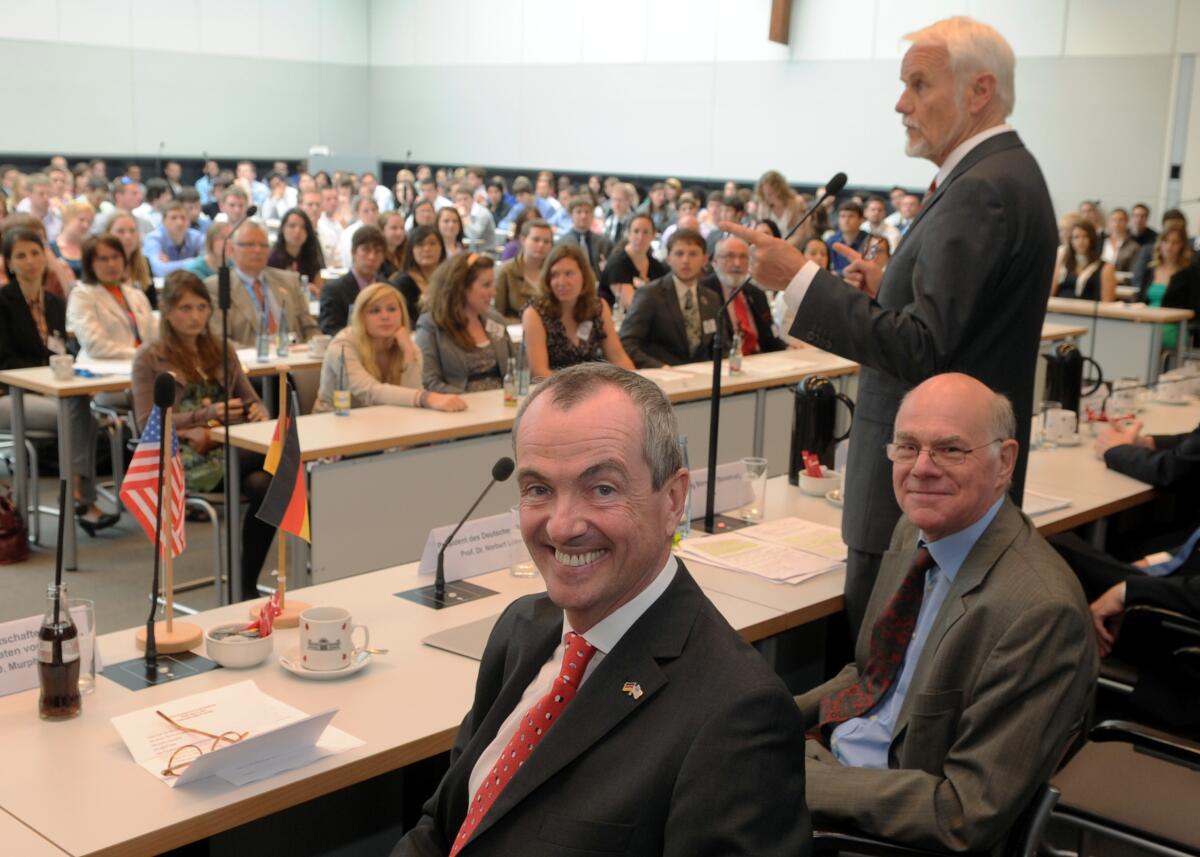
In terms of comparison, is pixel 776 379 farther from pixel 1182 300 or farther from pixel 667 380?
pixel 1182 300

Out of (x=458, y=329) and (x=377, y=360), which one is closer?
(x=377, y=360)

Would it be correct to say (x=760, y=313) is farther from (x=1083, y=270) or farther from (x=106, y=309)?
(x=1083, y=270)

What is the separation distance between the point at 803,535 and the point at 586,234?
795cm

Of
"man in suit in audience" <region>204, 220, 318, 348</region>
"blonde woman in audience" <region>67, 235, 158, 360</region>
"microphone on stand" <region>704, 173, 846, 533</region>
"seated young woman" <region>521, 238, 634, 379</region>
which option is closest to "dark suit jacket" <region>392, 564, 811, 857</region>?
"microphone on stand" <region>704, 173, 846, 533</region>

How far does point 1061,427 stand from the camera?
175 inches

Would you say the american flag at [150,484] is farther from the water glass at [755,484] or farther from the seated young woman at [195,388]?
the seated young woman at [195,388]

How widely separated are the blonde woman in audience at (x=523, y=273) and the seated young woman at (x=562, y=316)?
6.16 feet

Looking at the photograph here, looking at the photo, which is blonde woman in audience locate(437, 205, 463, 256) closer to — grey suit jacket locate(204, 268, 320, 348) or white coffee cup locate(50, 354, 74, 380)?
grey suit jacket locate(204, 268, 320, 348)

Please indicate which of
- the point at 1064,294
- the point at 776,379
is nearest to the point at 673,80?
the point at 1064,294

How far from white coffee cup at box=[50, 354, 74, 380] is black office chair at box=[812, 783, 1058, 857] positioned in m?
4.10

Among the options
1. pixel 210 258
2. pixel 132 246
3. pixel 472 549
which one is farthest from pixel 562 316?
pixel 132 246

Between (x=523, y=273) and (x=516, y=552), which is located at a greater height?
(x=523, y=273)

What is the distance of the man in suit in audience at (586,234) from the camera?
10703mm

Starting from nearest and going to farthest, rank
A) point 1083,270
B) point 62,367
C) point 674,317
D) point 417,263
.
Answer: point 62,367 → point 674,317 → point 417,263 → point 1083,270
